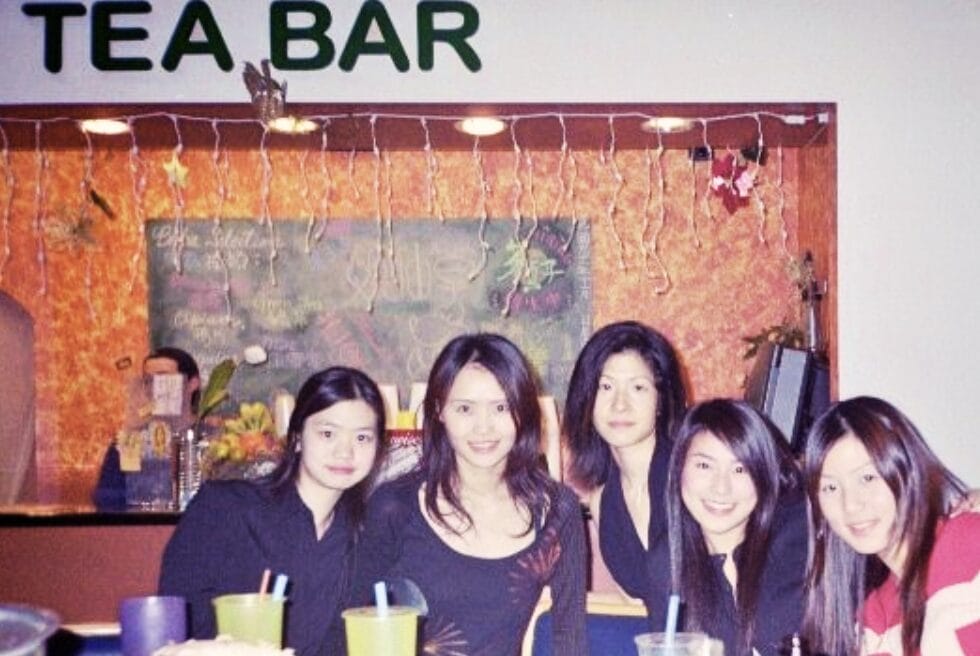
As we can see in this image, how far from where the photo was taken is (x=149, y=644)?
177 centimetres

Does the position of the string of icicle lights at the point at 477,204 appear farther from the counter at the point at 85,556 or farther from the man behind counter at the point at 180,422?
the counter at the point at 85,556

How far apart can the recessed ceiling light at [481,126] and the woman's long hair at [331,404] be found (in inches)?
67.6

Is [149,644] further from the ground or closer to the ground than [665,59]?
closer to the ground

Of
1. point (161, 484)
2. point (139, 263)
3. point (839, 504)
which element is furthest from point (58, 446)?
point (839, 504)

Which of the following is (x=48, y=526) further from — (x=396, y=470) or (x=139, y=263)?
(x=139, y=263)

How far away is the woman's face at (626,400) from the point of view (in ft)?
9.49

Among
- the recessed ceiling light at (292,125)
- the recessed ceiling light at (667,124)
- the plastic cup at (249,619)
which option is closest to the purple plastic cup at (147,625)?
the plastic cup at (249,619)

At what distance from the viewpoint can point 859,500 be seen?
2.08 meters

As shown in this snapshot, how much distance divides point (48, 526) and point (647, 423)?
92.1 inches

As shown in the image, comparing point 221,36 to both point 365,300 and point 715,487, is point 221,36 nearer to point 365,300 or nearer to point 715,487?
point 365,300

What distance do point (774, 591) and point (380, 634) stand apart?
3.48ft

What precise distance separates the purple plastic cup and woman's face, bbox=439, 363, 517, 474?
892 mm

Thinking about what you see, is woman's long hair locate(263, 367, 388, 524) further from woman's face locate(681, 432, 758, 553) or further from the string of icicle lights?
the string of icicle lights

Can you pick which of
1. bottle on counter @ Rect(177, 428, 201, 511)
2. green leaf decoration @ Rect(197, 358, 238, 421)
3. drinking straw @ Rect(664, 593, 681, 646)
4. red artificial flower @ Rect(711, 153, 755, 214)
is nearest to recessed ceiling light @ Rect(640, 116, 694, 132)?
red artificial flower @ Rect(711, 153, 755, 214)
